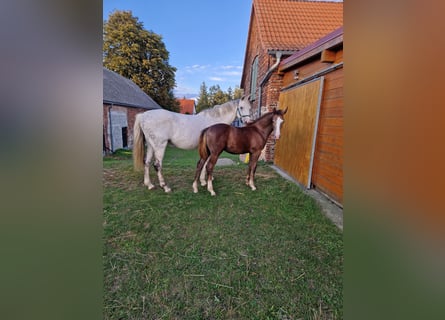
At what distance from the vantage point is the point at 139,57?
1755 centimetres

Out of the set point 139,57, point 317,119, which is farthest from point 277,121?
point 139,57

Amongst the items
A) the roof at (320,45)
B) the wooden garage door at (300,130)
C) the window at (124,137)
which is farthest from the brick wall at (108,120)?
the roof at (320,45)

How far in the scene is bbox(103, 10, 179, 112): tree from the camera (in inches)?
649

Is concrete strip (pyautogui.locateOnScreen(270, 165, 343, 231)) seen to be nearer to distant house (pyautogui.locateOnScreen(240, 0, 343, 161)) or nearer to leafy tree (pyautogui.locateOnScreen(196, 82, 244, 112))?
distant house (pyautogui.locateOnScreen(240, 0, 343, 161))

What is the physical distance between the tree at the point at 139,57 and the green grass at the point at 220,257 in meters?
16.4

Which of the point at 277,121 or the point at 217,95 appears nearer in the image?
the point at 277,121

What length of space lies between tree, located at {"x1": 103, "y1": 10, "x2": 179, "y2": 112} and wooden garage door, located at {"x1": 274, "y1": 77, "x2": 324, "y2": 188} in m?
15.4

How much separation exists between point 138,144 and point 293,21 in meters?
5.99

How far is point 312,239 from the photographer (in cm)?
227

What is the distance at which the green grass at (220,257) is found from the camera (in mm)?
1469

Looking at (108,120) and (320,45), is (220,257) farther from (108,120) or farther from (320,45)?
(108,120)
